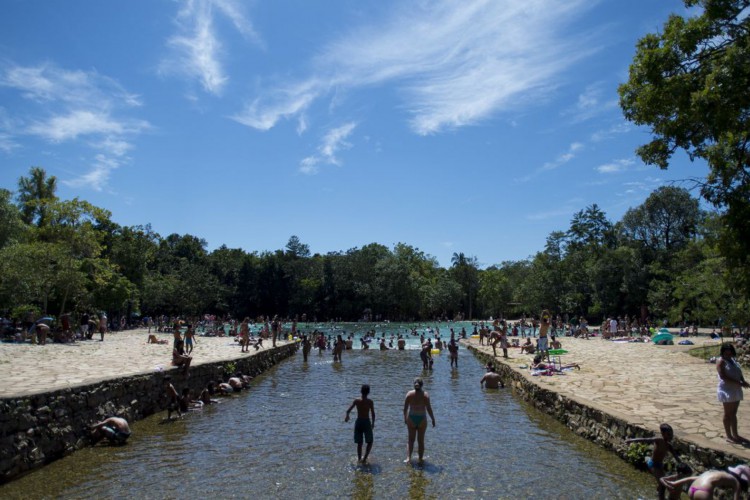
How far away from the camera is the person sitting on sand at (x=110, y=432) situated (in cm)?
1127

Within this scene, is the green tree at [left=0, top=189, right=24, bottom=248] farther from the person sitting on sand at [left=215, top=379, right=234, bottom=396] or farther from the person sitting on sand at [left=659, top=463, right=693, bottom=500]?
the person sitting on sand at [left=659, top=463, right=693, bottom=500]

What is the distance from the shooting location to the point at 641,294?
55594mm

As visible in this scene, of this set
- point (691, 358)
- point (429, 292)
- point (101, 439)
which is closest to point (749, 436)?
point (101, 439)

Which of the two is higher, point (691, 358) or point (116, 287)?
point (116, 287)

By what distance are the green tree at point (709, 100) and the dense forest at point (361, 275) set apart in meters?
0.98

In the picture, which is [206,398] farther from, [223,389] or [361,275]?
[361,275]

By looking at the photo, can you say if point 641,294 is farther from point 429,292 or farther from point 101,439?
point 101,439

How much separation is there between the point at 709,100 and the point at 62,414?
1358 centimetres

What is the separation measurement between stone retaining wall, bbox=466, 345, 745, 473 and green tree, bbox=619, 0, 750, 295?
3.36 meters

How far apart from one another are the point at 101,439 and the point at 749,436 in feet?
42.2

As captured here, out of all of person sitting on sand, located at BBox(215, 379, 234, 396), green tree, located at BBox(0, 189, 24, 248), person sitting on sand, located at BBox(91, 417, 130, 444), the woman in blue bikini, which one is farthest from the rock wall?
green tree, located at BBox(0, 189, 24, 248)

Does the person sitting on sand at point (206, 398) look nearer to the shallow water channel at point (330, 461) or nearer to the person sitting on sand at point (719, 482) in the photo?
the shallow water channel at point (330, 461)

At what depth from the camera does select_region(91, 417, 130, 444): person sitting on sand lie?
444 inches

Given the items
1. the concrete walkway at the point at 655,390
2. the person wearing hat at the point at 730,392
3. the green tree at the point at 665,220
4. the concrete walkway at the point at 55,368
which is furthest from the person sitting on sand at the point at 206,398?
the green tree at the point at 665,220
